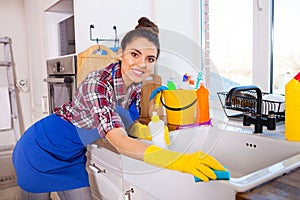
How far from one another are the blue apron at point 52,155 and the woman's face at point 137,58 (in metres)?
0.21

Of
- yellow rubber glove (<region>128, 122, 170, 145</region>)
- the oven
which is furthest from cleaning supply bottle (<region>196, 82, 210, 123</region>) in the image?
the oven

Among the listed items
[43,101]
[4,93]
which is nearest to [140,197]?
[43,101]

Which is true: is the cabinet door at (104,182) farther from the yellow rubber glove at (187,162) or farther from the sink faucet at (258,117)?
the sink faucet at (258,117)

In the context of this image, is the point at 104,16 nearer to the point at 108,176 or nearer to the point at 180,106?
the point at 180,106

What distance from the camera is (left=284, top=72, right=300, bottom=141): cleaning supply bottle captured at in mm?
1013

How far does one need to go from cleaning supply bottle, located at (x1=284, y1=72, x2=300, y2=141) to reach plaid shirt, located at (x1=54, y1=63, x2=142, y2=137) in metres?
0.63

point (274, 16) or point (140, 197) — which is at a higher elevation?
point (274, 16)

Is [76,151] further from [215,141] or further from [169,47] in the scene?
[169,47]

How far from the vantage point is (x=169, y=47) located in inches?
77.3

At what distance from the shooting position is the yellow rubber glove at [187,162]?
0.73 meters

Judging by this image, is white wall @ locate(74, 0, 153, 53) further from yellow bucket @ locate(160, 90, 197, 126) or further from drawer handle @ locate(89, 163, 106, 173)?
drawer handle @ locate(89, 163, 106, 173)

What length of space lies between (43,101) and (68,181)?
1.28 meters

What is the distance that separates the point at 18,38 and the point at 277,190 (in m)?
3.09

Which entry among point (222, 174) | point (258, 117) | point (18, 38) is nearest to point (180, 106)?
point (258, 117)
